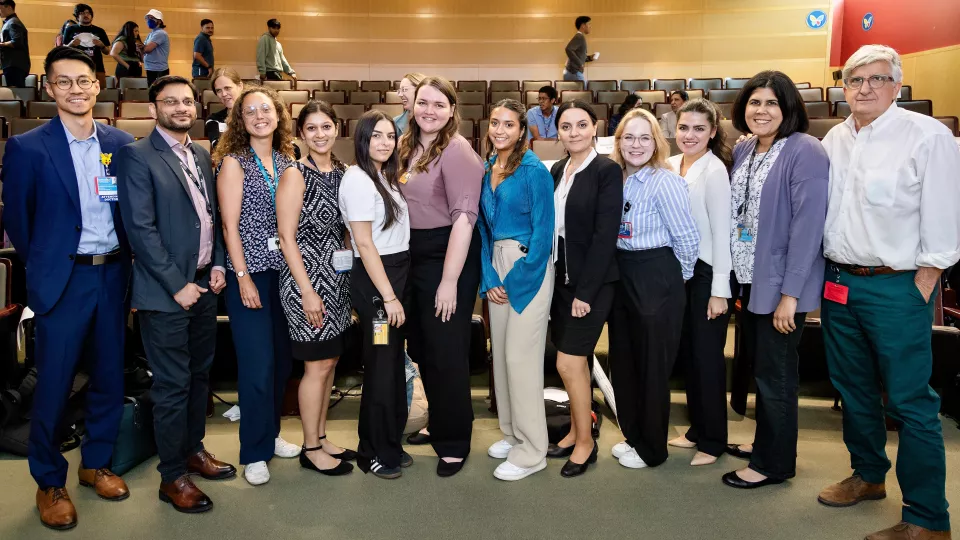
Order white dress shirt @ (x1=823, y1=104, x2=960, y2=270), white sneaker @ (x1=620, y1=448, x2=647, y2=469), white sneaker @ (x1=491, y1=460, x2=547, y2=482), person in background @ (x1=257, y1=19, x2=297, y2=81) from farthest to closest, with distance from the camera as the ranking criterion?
person in background @ (x1=257, y1=19, x2=297, y2=81) < white sneaker @ (x1=620, y1=448, x2=647, y2=469) < white sneaker @ (x1=491, y1=460, x2=547, y2=482) < white dress shirt @ (x1=823, y1=104, x2=960, y2=270)

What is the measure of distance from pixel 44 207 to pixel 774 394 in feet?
8.20

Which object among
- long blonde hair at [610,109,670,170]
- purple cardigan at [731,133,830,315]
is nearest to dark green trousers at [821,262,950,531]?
purple cardigan at [731,133,830,315]

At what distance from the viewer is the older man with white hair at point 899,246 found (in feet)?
6.59

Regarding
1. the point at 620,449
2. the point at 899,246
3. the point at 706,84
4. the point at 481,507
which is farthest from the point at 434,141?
the point at 706,84

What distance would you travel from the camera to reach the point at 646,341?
8.25 ft

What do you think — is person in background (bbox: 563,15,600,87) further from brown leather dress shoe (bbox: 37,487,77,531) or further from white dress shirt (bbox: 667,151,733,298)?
brown leather dress shoe (bbox: 37,487,77,531)

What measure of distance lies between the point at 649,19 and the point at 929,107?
5.40 metres

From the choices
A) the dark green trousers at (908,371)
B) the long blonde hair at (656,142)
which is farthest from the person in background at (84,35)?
the dark green trousers at (908,371)

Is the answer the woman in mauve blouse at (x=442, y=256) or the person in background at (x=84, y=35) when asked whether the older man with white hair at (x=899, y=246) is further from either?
the person in background at (x=84, y=35)

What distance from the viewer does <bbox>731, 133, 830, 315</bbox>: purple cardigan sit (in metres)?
2.22

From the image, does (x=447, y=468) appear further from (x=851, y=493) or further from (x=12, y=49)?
(x=12, y=49)

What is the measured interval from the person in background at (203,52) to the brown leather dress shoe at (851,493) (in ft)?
29.1

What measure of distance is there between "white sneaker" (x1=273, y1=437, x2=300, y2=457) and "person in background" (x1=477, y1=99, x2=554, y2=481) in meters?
0.81

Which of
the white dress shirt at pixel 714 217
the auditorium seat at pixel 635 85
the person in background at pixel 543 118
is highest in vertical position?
the auditorium seat at pixel 635 85
